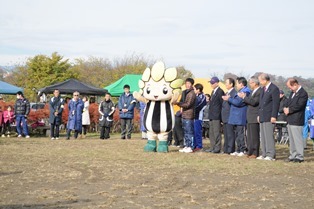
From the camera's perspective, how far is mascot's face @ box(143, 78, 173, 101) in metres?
14.6

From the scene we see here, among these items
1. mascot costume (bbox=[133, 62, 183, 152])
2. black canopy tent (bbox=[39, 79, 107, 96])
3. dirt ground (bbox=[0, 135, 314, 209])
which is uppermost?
black canopy tent (bbox=[39, 79, 107, 96])

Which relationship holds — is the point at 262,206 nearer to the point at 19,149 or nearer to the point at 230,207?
the point at 230,207

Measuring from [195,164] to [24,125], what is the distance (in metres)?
11.9

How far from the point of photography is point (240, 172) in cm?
1082

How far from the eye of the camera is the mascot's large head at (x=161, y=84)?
14.6 metres

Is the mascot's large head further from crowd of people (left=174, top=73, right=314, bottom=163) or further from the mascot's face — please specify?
crowd of people (left=174, top=73, right=314, bottom=163)

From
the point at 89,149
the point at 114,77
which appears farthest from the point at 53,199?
the point at 114,77

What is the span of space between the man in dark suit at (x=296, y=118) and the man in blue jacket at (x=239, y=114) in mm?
1618

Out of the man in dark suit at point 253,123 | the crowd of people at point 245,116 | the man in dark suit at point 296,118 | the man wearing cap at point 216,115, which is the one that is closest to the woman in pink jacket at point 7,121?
the crowd of people at point 245,116

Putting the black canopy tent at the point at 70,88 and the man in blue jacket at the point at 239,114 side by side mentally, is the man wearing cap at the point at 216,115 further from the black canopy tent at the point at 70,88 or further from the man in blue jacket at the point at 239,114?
the black canopy tent at the point at 70,88

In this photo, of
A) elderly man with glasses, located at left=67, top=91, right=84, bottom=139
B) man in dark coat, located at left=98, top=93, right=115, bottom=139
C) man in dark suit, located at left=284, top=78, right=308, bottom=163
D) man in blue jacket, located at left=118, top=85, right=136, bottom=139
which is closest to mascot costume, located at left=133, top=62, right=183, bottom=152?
man in dark suit, located at left=284, top=78, right=308, bottom=163

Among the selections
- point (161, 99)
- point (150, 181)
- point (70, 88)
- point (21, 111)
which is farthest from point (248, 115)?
point (70, 88)

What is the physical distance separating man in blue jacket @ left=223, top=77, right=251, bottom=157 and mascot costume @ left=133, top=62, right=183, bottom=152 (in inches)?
57.6

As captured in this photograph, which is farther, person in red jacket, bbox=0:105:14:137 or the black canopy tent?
the black canopy tent
